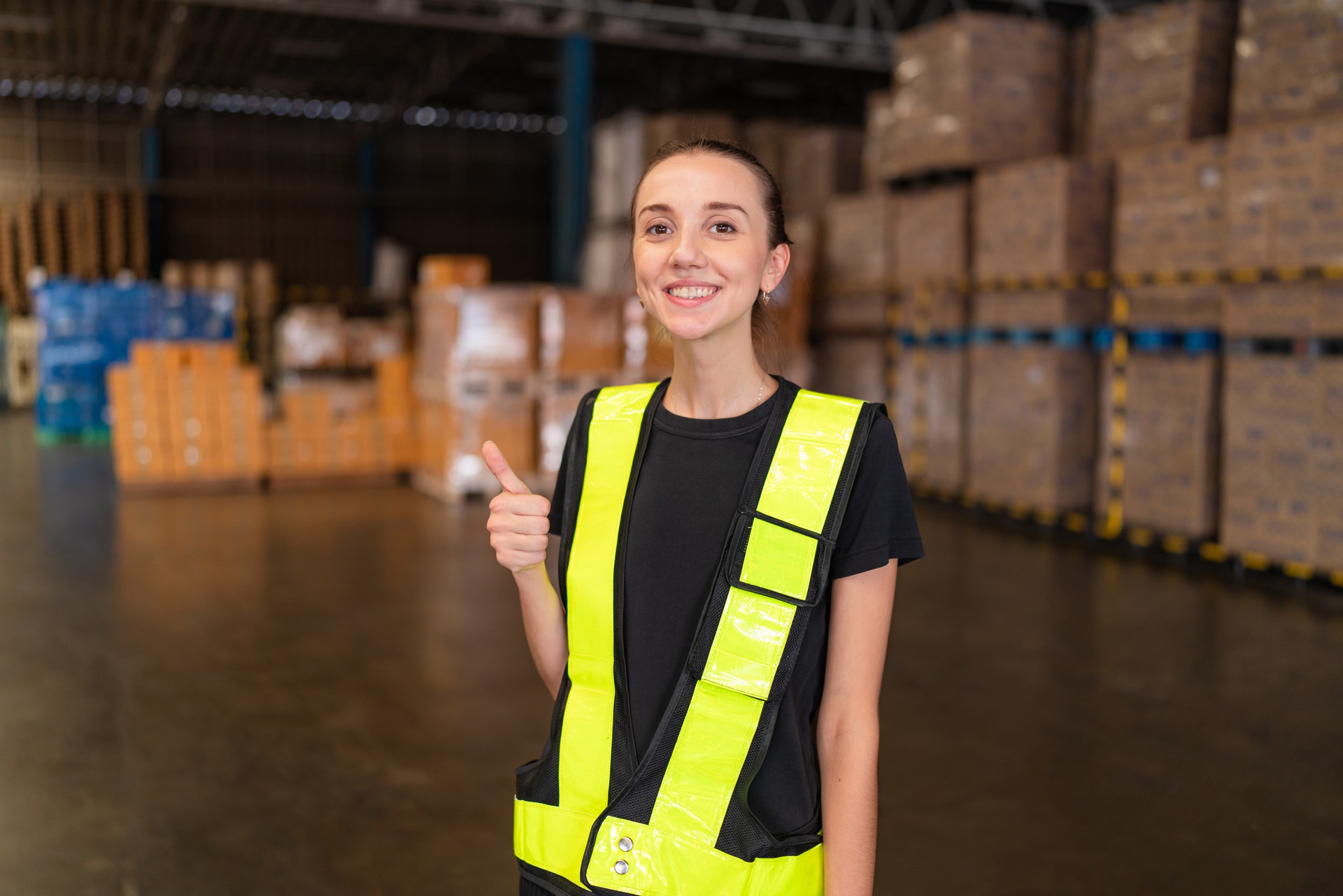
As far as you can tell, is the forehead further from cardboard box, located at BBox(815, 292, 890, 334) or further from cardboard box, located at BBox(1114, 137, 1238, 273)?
cardboard box, located at BBox(815, 292, 890, 334)

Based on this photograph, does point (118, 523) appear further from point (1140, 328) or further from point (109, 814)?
point (1140, 328)

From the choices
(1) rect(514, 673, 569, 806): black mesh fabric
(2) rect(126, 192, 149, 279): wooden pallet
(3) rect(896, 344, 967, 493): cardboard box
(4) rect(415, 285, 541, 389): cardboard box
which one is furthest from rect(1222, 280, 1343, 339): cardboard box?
(2) rect(126, 192, 149, 279): wooden pallet

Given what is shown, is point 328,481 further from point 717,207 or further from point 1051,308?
point 717,207

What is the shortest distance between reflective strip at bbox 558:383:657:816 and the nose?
6.3 inches

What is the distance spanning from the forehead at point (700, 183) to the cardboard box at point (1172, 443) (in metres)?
6.38

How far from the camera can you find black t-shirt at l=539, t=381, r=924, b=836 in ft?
4.40

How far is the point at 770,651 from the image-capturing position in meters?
1.30

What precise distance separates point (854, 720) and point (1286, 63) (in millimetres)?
6538

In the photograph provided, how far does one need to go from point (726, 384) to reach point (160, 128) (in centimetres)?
2341

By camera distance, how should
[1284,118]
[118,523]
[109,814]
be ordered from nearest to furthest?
[109,814] → [1284,118] → [118,523]

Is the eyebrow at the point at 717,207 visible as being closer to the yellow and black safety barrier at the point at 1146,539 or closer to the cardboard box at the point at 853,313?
the yellow and black safety barrier at the point at 1146,539

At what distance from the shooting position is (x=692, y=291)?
4.51 ft

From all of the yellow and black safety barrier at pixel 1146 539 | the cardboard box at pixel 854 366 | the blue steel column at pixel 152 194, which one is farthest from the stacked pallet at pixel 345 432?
the blue steel column at pixel 152 194

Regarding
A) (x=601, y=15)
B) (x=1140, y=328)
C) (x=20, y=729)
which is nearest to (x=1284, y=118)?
(x=1140, y=328)
